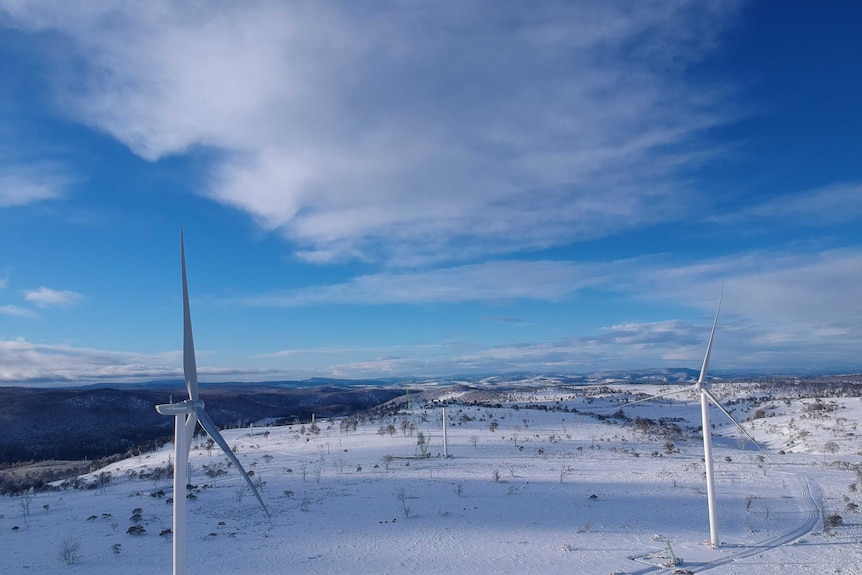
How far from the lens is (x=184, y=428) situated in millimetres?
7496

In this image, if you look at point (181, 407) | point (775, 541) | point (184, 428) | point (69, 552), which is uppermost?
point (181, 407)

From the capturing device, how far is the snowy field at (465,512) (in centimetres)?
1062

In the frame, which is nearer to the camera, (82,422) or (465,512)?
(465,512)

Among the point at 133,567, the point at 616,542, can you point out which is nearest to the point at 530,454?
the point at 616,542

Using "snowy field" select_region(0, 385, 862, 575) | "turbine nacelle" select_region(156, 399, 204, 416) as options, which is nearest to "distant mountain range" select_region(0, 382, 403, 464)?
"snowy field" select_region(0, 385, 862, 575)

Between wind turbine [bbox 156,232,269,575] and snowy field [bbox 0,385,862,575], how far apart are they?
12.1 feet

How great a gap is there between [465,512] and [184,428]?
28.8ft

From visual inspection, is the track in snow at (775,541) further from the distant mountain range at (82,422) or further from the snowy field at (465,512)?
the distant mountain range at (82,422)

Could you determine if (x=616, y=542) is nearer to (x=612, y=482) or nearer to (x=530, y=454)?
(x=612, y=482)

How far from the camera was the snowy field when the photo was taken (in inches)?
418

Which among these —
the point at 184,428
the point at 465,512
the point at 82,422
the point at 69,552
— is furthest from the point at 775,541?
the point at 82,422

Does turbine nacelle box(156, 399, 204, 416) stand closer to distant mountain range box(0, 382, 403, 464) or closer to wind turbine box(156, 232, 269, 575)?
wind turbine box(156, 232, 269, 575)

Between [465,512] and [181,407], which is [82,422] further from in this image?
[181,407]

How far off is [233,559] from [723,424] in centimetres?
4053
